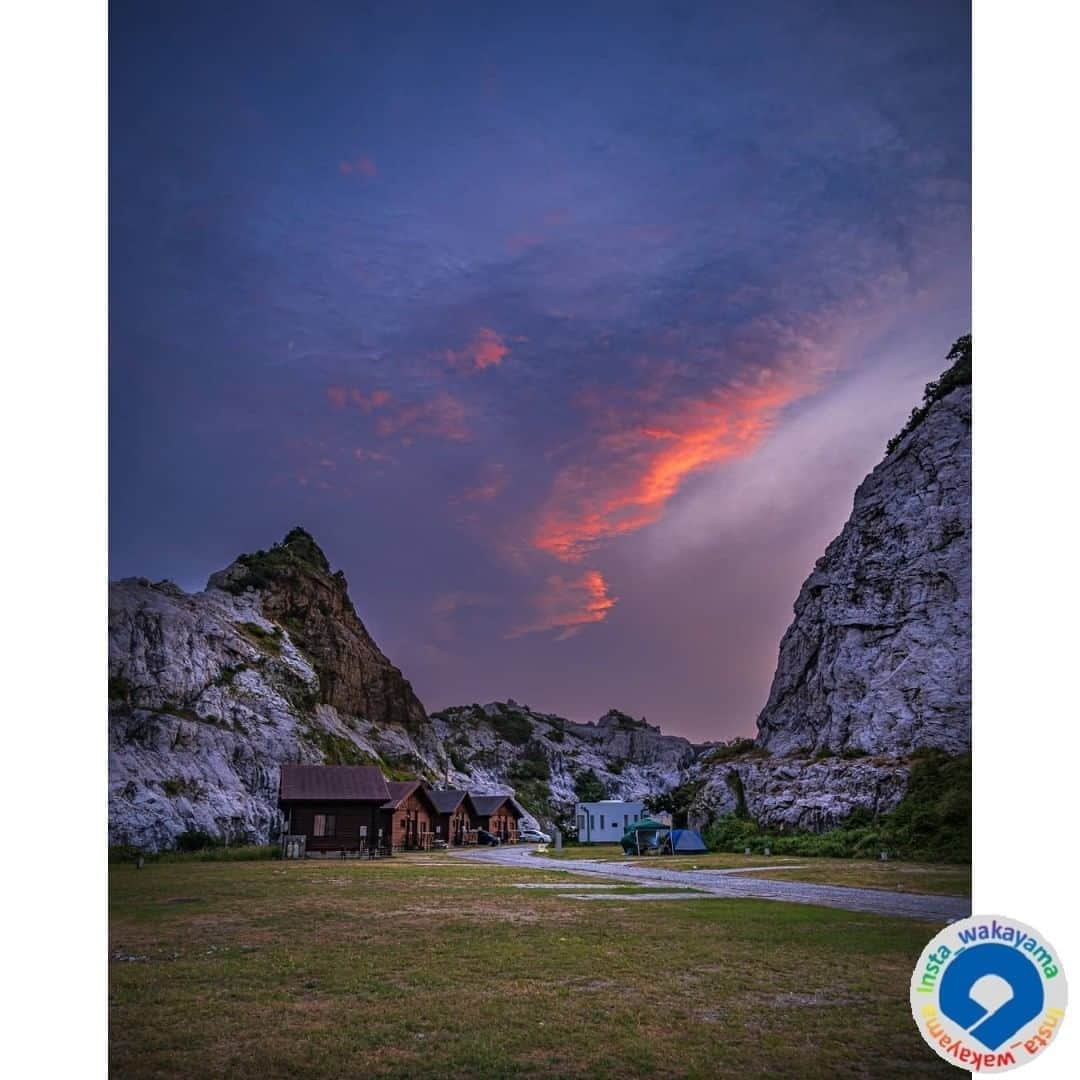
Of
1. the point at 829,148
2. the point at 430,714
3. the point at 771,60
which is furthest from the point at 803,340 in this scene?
the point at 430,714

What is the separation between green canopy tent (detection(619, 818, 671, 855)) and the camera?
85.7ft

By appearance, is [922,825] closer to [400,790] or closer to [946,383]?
[946,383]

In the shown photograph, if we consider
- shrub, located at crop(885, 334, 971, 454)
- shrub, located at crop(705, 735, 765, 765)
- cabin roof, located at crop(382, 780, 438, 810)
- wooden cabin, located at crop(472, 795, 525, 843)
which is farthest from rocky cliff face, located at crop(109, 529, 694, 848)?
shrub, located at crop(885, 334, 971, 454)

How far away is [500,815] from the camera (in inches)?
1507

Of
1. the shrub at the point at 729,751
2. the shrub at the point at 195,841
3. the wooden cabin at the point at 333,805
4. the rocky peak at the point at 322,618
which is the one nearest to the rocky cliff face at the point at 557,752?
the shrub at the point at 729,751

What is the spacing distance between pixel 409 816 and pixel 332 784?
6734mm

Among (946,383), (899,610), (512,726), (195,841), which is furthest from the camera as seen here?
(195,841)

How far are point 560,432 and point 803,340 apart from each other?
220 cm

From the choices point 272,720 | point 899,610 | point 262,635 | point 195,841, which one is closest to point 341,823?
point 272,720

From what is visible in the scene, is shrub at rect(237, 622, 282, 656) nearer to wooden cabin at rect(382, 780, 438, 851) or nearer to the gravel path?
the gravel path

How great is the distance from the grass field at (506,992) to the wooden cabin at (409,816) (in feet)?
64.6

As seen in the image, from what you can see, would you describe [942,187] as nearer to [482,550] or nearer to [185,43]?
[482,550]

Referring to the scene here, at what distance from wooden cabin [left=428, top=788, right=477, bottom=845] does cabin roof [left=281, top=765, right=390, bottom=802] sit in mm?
6277

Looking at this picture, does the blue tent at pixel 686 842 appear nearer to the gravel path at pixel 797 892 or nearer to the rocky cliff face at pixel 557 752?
the rocky cliff face at pixel 557 752
